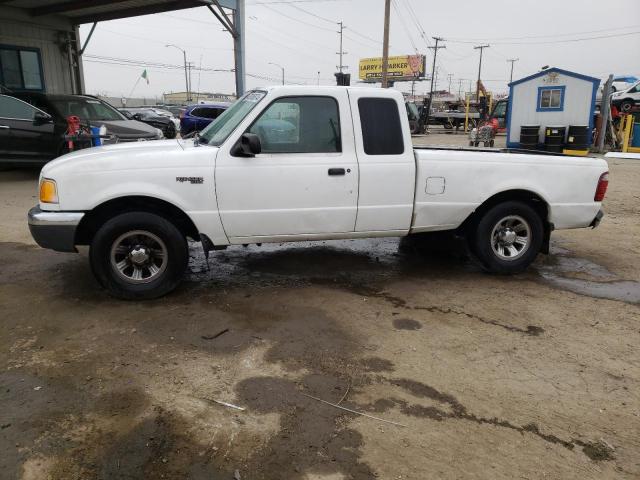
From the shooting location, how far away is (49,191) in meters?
4.28

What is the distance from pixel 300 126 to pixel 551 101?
15.8m

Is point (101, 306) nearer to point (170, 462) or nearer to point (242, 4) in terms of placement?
point (170, 462)

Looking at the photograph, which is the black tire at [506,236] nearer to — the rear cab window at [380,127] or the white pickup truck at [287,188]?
the white pickup truck at [287,188]

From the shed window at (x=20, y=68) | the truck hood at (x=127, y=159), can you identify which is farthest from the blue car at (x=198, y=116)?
the truck hood at (x=127, y=159)

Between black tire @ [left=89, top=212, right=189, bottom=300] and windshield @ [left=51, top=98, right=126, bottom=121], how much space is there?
26.1 feet

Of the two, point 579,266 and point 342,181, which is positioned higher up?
point 342,181

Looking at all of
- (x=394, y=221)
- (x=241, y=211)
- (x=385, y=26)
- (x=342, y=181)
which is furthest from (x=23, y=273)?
(x=385, y=26)

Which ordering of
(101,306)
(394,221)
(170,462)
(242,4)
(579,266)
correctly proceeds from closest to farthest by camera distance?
(170,462), (101,306), (394,221), (579,266), (242,4)

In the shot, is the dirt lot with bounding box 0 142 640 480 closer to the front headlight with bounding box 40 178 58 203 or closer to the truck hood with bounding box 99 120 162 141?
the front headlight with bounding box 40 178 58 203

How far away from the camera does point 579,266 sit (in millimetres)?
5887

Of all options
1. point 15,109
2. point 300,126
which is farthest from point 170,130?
point 300,126

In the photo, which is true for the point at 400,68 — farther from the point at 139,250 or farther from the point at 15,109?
the point at 139,250

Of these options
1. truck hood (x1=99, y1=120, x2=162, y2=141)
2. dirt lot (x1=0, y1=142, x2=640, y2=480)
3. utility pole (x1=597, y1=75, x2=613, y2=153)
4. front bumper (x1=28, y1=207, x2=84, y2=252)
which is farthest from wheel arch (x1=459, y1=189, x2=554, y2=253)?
utility pole (x1=597, y1=75, x2=613, y2=153)

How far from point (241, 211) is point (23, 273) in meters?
2.51
